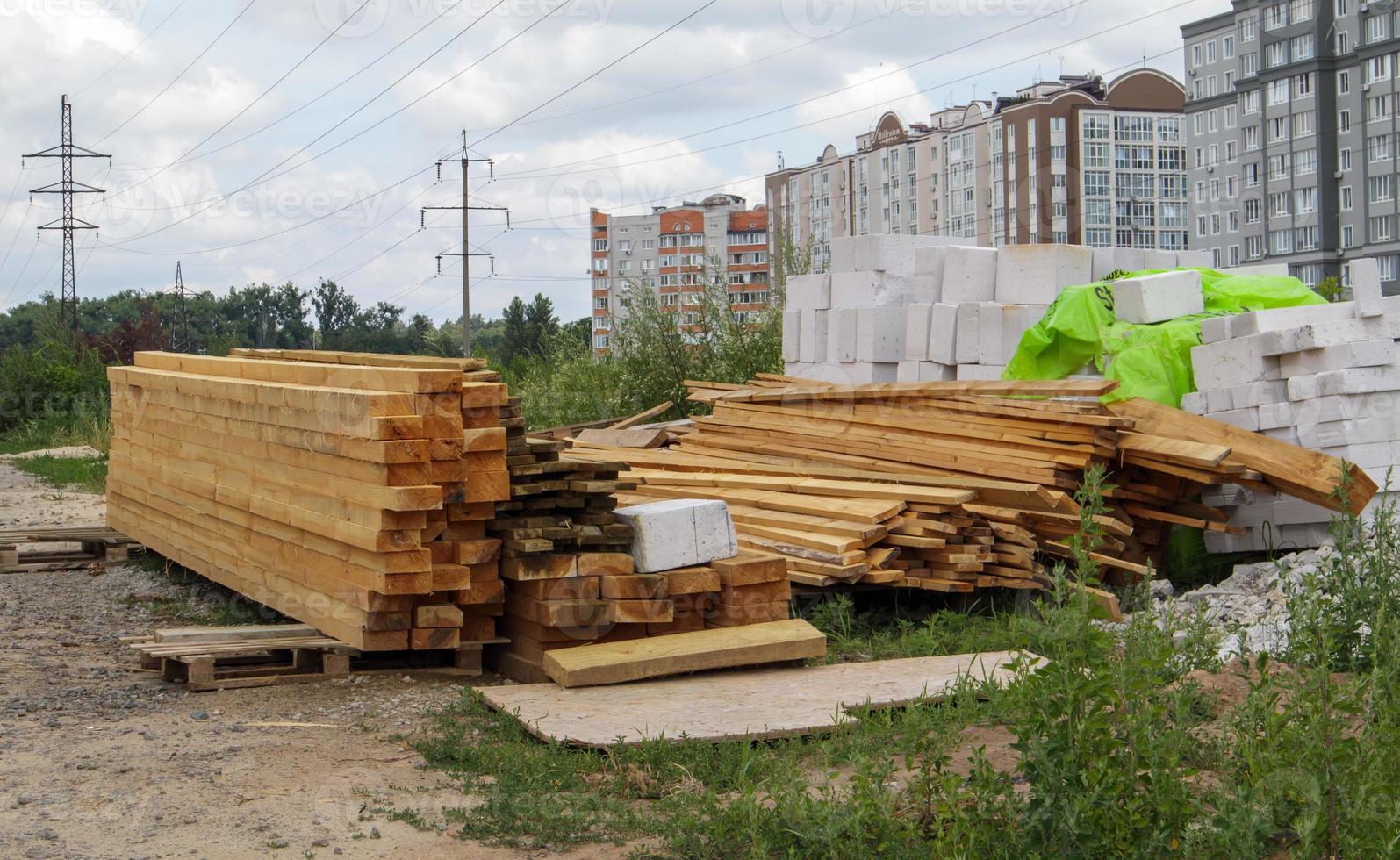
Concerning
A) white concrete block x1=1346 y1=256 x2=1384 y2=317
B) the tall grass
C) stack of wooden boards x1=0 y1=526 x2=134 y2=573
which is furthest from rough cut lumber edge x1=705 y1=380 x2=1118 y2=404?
stack of wooden boards x1=0 y1=526 x2=134 y2=573

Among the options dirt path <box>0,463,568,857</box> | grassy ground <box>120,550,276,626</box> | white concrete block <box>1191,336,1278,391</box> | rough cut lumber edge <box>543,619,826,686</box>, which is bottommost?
dirt path <box>0,463,568,857</box>

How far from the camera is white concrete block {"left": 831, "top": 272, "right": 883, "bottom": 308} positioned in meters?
13.5

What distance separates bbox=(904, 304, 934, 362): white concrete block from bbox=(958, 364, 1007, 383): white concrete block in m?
0.59

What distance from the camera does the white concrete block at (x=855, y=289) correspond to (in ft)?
44.4

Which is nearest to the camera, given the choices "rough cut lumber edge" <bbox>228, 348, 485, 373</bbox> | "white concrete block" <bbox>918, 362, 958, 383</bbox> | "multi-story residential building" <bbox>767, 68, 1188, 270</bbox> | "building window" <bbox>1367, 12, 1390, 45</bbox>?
"rough cut lumber edge" <bbox>228, 348, 485, 373</bbox>

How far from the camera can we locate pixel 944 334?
1255 cm

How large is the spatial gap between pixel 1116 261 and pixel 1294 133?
192ft

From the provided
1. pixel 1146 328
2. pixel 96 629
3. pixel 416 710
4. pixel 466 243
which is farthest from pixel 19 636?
pixel 466 243

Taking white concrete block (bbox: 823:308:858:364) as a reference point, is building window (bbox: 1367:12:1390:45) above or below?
above

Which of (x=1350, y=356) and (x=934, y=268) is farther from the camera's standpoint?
(x=934, y=268)

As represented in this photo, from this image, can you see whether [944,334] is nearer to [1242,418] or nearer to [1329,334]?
[1242,418]

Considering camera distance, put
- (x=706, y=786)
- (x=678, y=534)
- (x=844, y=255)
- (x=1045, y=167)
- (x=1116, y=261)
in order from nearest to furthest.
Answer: (x=706, y=786)
(x=678, y=534)
(x=1116, y=261)
(x=844, y=255)
(x=1045, y=167)

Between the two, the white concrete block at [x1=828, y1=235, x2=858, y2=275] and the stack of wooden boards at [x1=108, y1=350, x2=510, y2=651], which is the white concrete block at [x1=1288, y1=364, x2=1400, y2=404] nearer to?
the white concrete block at [x1=828, y1=235, x2=858, y2=275]

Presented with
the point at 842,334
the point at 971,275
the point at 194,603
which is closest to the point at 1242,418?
the point at 971,275
